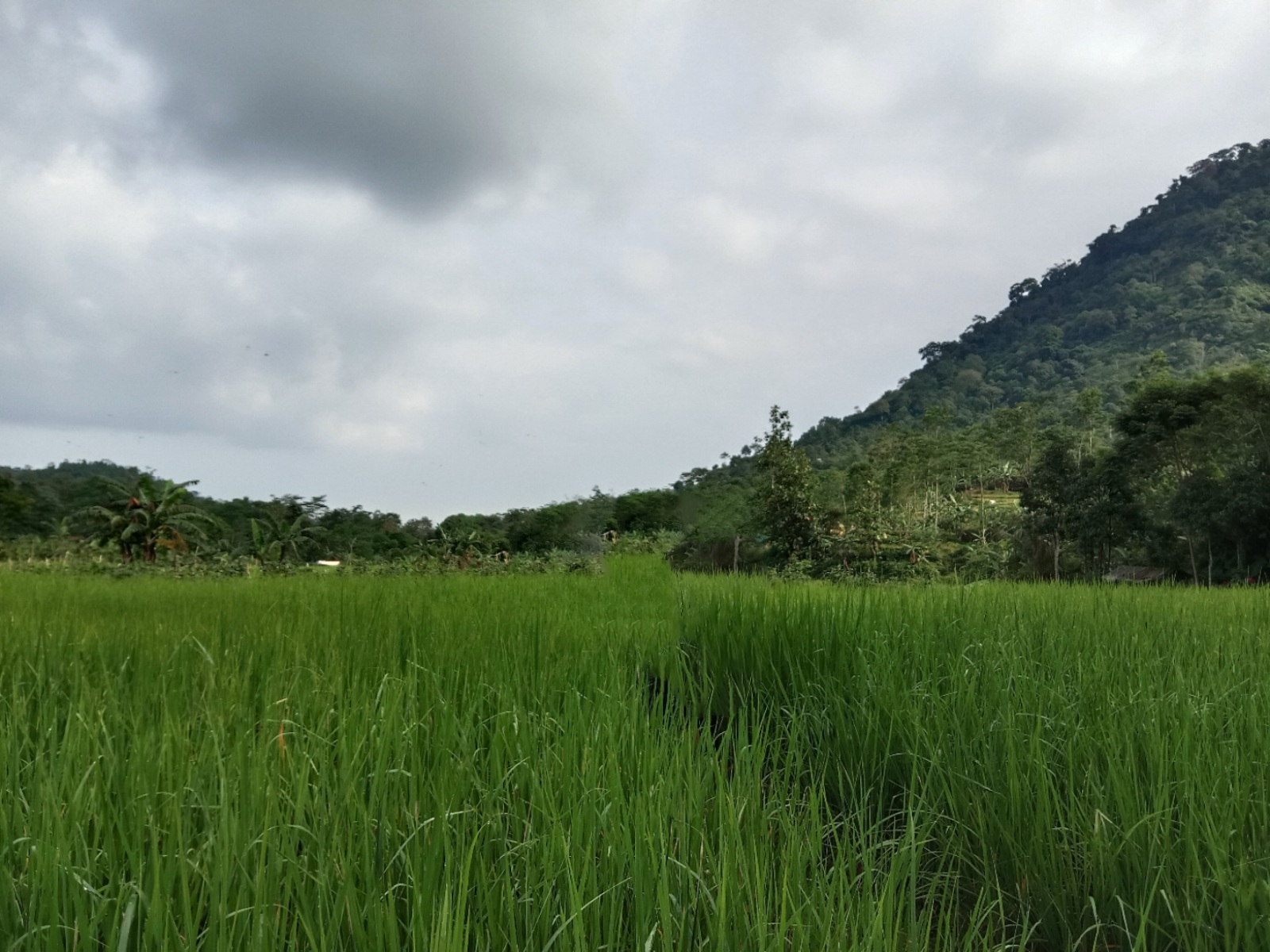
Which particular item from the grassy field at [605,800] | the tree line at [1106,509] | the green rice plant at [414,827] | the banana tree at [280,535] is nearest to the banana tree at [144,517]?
the banana tree at [280,535]

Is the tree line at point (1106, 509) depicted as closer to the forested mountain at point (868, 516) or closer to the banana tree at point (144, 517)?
the forested mountain at point (868, 516)

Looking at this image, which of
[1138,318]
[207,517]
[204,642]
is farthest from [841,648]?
[1138,318]

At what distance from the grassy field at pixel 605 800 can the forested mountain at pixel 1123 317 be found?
46445mm

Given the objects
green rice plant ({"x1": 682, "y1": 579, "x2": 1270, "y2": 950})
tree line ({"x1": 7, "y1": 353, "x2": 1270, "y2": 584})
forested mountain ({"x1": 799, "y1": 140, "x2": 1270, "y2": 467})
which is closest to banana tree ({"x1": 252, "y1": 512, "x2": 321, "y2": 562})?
tree line ({"x1": 7, "y1": 353, "x2": 1270, "y2": 584})

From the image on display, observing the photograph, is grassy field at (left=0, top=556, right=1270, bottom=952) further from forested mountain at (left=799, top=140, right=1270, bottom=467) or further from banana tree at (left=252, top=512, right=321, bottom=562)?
forested mountain at (left=799, top=140, right=1270, bottom=467)

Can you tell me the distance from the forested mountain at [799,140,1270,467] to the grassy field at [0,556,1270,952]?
152 feet

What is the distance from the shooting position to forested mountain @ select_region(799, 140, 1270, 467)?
64.4m

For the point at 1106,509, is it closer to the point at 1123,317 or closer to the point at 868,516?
the point at 868,516

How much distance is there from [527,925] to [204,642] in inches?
101

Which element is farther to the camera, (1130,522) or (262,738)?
(1130,522)

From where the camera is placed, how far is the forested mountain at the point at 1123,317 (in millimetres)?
64438

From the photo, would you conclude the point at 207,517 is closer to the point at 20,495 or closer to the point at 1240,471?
the point at 20,495

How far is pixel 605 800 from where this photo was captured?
1.35 m

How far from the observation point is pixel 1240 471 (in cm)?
1555
